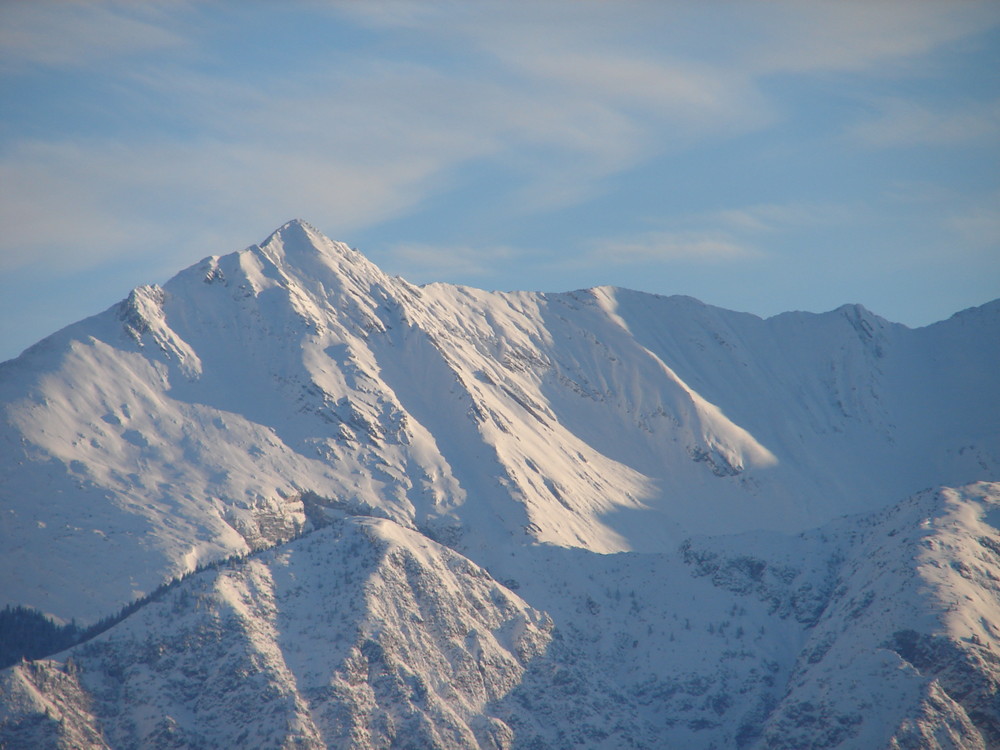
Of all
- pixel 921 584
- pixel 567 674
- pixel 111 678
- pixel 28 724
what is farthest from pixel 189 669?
pixel 921 584

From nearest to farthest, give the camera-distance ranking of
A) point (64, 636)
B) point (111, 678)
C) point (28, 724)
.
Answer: point (28, 724), point (111, 678), point (64, 636)

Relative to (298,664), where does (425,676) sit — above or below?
below

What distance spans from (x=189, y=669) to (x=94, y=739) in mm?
14552

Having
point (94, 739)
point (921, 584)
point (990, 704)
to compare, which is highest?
point (94, 739)

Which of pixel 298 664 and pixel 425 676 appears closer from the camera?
pixel 298 664

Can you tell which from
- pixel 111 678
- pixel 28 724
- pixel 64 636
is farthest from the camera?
pixel 64 636

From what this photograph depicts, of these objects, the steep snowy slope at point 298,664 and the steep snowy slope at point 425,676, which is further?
the steep snowy slope at point 425,676

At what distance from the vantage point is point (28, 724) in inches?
6294

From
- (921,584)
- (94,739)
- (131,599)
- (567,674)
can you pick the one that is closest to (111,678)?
(94,739)

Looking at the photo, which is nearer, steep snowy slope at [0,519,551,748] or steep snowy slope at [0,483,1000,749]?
steep snowy slope at [0,519,551,748]

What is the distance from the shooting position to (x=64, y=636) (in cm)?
18750

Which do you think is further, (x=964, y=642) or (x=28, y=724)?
(x=964, y=642)

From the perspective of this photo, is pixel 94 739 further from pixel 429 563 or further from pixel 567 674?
pixel 567 674

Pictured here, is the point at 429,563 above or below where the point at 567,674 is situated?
above
